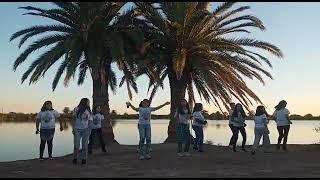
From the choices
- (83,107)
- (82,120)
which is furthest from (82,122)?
(83,107)

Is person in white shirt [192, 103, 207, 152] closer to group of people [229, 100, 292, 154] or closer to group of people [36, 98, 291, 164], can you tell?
group of people [36, 98, 291, 164]

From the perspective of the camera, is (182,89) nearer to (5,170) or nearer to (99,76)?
(99,76)

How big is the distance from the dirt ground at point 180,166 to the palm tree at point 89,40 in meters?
4.30

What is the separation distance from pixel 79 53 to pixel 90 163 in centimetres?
608

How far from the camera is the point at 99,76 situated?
19.2 metres

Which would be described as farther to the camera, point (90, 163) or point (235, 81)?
point (235, 81)

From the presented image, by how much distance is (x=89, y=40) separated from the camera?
18.5 m

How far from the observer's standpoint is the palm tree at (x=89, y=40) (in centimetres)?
1811

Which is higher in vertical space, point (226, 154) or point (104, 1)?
point (104, 1)

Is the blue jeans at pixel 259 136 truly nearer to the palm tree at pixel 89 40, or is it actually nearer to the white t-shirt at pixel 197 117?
the white t-shirt at pixel 197 117

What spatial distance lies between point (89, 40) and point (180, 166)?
307 inches

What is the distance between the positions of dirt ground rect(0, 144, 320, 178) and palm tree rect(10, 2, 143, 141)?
430 cm

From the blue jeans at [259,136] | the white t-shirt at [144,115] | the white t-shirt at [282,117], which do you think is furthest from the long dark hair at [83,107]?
the white t-shirt at [282,117]

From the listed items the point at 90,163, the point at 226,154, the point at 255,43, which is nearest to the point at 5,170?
the point at 90,163
